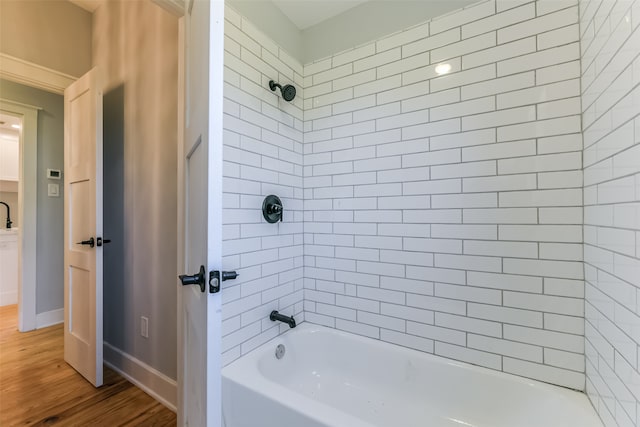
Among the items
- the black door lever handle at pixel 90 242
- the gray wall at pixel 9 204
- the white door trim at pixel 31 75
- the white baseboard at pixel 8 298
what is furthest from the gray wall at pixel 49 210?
the gray wall at pixel 9 204

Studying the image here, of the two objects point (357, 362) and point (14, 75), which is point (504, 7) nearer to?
point (357, 362)

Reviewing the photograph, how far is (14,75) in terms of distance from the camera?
82.2 inches

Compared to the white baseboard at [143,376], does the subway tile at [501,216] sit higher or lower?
higher

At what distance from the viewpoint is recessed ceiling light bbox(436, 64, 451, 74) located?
54.1 inches

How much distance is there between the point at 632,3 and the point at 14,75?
3.57 metres

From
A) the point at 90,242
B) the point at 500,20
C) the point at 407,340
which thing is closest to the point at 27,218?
the point at 90,242

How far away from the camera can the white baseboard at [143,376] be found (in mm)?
1621

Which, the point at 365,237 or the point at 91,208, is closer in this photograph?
the point at 365,237

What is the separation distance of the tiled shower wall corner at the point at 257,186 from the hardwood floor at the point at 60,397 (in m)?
0.83

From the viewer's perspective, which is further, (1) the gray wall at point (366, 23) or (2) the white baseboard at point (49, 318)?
(2) the white baseboard at point (49, 318)

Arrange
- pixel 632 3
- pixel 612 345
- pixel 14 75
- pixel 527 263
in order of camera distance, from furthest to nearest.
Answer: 1. pixel 14 75
2. pixel 527 263
3. pixel 612 345
4. pixel 632 3

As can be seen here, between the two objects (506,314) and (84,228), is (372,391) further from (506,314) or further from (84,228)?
(84,228)

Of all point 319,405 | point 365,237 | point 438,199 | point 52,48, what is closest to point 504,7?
A: point 438,199

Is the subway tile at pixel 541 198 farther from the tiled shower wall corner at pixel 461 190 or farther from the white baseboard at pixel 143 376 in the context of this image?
the white baseboard at pixel 143 376
